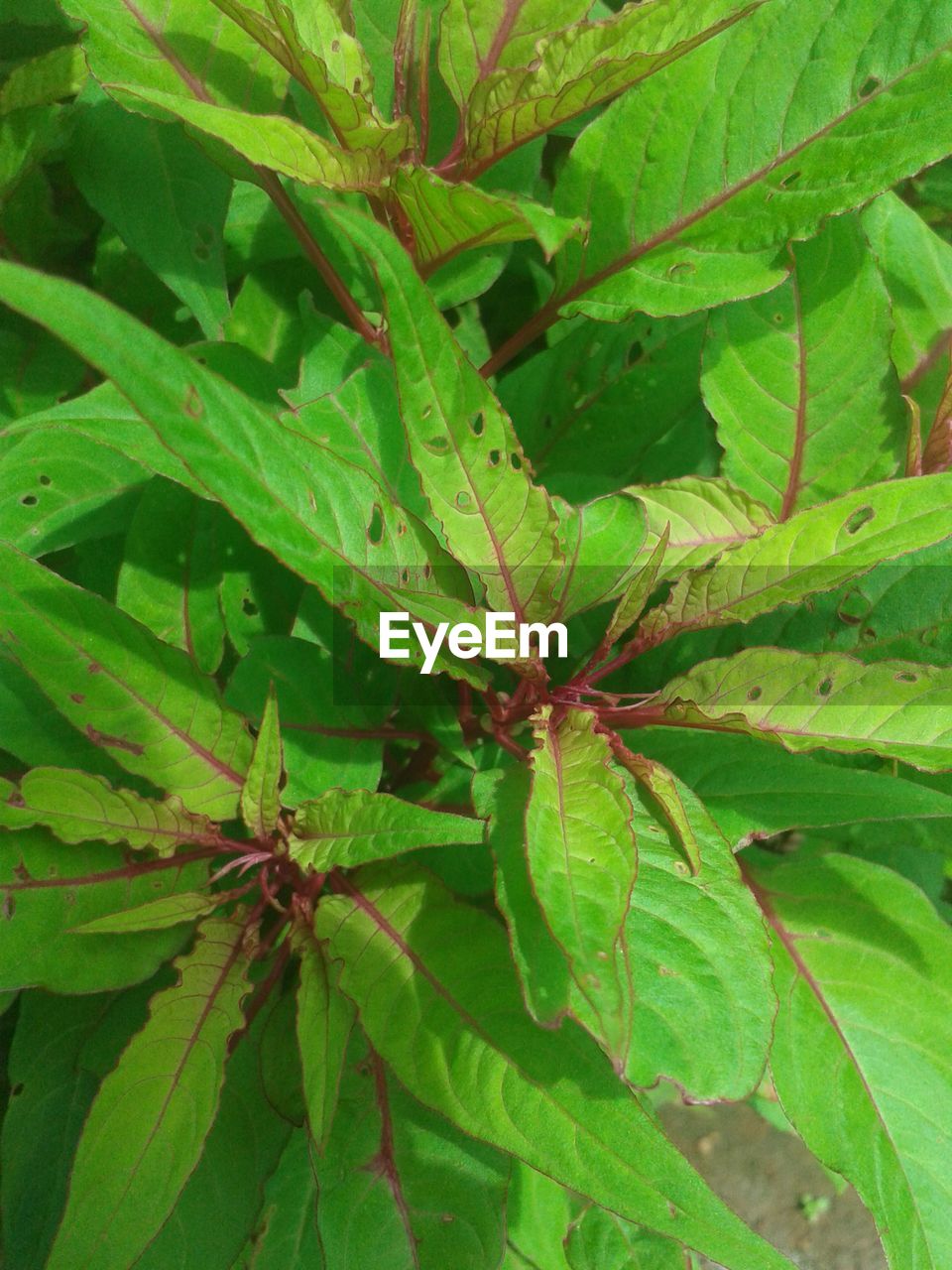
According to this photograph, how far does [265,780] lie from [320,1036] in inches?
7.5

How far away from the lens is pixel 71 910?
29.7 inches

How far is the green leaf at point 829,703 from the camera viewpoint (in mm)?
700

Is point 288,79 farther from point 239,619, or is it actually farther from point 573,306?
point 239,619

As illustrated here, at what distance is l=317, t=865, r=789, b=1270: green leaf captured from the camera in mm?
619

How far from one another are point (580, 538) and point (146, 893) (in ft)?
1.43

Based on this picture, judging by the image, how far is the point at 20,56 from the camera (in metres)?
0.98

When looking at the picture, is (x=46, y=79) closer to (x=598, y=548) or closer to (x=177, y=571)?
(x=177, y=571)

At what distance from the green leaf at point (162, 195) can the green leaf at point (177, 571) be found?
15 centimetres

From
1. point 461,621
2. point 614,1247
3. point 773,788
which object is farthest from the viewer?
point 614,1247

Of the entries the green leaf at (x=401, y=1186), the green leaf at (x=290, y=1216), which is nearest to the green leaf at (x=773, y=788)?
the green leaf at (x=401, y=1186)

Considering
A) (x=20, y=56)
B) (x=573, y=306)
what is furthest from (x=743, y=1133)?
(x=20, y=56)

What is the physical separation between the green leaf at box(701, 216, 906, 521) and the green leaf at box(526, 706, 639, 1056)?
34cm

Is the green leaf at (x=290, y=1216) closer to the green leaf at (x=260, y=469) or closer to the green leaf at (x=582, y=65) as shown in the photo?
the green leaf at (x=260, y=469)

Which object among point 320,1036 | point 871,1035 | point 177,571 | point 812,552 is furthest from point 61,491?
point 871,1035
